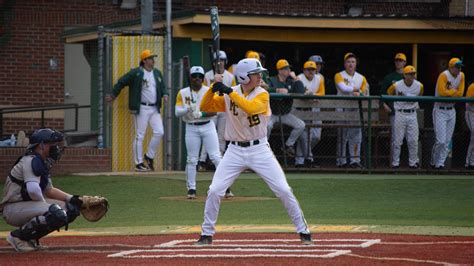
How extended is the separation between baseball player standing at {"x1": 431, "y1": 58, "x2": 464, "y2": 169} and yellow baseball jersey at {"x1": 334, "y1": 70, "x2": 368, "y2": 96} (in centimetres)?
140

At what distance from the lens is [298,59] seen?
22.9m

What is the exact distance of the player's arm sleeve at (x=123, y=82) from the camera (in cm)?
1878

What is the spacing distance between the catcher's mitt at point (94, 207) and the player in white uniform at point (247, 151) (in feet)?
3.41

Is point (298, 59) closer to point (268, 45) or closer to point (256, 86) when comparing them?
point (268, 45)

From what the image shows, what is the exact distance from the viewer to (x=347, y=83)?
1995cm

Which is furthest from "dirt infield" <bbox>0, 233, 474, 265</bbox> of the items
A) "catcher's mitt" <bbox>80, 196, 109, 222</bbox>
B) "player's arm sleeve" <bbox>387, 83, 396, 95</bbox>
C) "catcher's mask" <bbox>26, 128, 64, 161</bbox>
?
"player's arm sleeve" <bbox>387, 83, 396, 95</bbox>

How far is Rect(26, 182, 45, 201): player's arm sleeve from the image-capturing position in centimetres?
1016

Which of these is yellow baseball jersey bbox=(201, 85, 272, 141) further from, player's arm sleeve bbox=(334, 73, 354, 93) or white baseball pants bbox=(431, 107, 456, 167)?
white baseball pants bbox=(431, 107, 456, 167)

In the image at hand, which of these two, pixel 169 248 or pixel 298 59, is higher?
pixel 298 59

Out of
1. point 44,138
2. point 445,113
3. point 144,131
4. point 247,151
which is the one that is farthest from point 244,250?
point 445,113

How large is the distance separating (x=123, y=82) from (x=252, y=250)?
9.12 metres

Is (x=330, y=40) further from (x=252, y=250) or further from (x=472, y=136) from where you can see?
(x=252, y=250)

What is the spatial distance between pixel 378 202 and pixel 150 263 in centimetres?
672

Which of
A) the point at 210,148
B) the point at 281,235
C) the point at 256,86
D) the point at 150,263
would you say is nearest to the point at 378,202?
the point at 210,148
